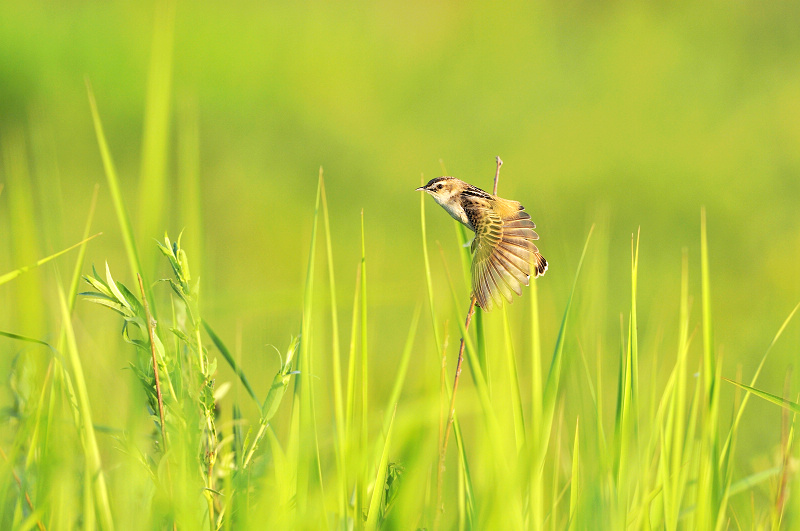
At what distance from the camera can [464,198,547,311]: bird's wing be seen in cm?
61

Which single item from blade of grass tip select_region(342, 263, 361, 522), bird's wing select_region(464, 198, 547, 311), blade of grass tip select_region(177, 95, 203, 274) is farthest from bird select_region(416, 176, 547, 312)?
blade of grass tip select_region(177, 95, 203, 274)

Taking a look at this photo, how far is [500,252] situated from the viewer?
2.09 ft

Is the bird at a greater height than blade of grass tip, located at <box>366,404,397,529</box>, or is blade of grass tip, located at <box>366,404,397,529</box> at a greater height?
the bird

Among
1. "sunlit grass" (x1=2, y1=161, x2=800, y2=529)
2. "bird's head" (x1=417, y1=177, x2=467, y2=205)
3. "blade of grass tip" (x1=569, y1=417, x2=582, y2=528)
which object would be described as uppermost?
"bird's head" (x1=417, y1=177, x2=467, y2=205)

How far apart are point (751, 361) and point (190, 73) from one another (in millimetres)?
2632

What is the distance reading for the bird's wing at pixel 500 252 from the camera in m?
0.61

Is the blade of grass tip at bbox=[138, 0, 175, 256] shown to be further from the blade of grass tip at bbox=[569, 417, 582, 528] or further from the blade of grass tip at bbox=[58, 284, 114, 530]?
the blade of grass tip at bbox=[569, 417, 582, 528]

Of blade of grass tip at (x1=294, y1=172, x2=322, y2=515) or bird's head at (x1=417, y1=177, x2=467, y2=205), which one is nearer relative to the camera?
blade of grass tip at (x1=294, y1=172, x2=322, y2=515)

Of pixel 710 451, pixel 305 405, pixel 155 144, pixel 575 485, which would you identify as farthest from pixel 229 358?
pixel 710 451

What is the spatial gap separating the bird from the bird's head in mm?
17

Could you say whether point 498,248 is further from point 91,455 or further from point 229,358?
point 91,455

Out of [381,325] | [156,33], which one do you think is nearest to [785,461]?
[156,33]

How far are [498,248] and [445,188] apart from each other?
0.13 m

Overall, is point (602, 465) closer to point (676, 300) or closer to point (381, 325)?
point (676, 300)
